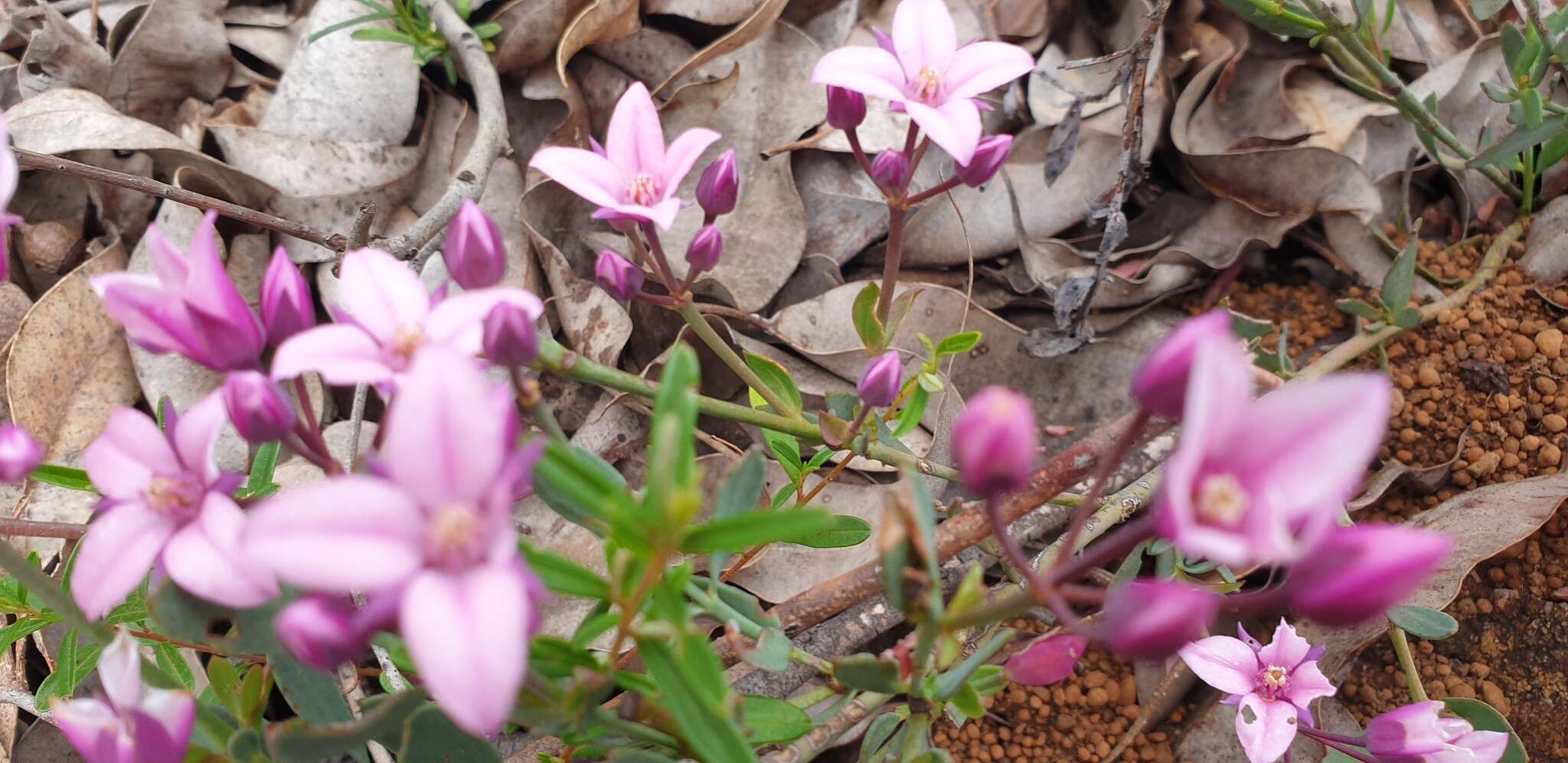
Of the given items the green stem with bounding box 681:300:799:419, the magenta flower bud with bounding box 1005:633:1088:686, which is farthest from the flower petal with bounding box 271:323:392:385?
the magenta flower bud with bounding box 1005:633:1088:686

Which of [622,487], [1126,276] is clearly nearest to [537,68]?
[1126,276]

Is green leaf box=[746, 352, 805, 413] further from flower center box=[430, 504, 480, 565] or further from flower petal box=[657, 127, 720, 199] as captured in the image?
flower center box=[430, 504, 480, 565]

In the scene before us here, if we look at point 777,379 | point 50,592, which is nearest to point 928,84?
point 777,379

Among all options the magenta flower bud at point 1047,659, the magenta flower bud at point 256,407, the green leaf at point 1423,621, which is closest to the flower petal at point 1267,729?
the green leaf at point 1423,621

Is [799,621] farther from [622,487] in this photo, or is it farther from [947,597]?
[622,487]

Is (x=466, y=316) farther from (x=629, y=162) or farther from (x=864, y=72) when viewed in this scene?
(x=864, y=72)

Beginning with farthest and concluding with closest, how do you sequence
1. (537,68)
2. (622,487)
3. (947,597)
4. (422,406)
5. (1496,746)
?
1. (537,68)
2. (947,597)
3. (1496,746)
4. (622,487)
5. (422,406)
